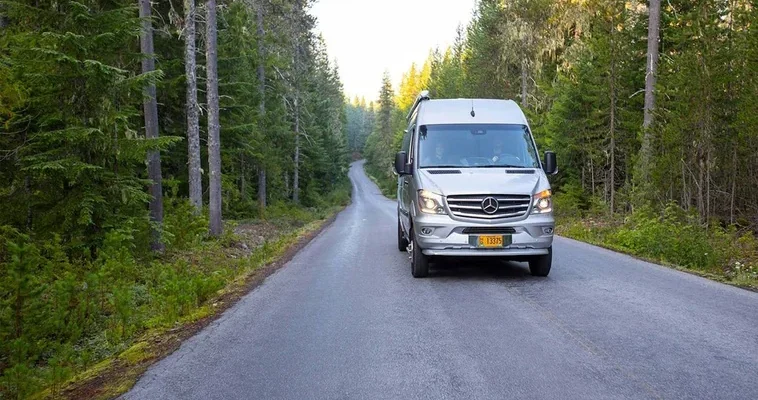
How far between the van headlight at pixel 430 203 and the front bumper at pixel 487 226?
0.10 metres

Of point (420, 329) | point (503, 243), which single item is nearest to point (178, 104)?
point (503, 243)

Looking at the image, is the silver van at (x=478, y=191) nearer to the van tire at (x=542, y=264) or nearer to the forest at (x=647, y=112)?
the van tire at (x=542, y=264)

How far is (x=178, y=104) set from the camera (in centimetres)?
1850

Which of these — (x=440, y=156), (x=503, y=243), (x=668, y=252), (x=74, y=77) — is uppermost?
(x=74, y=77)

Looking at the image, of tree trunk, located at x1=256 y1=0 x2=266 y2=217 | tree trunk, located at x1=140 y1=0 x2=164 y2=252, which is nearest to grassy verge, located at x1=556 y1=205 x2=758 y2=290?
tree trunk, located at x1=140 y1=0 x2=164 y2=252

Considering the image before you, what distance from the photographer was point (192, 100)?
15.5m

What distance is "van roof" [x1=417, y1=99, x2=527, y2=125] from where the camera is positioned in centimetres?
994

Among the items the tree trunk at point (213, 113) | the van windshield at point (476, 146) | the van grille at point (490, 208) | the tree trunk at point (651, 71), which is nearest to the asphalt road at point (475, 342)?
the van grille at point (490, 208)

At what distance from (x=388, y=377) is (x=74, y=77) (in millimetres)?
7174

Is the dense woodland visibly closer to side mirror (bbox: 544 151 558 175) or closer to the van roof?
the van roof

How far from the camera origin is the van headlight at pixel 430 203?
27.7 feet

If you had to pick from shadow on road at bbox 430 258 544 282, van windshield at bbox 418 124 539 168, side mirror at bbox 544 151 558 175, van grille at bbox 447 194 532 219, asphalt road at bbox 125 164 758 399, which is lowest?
shadow on road at bbox 430 258 544 282

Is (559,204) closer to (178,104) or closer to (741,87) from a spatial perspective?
(741,87)

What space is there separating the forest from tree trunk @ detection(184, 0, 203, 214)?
12.1 metres
